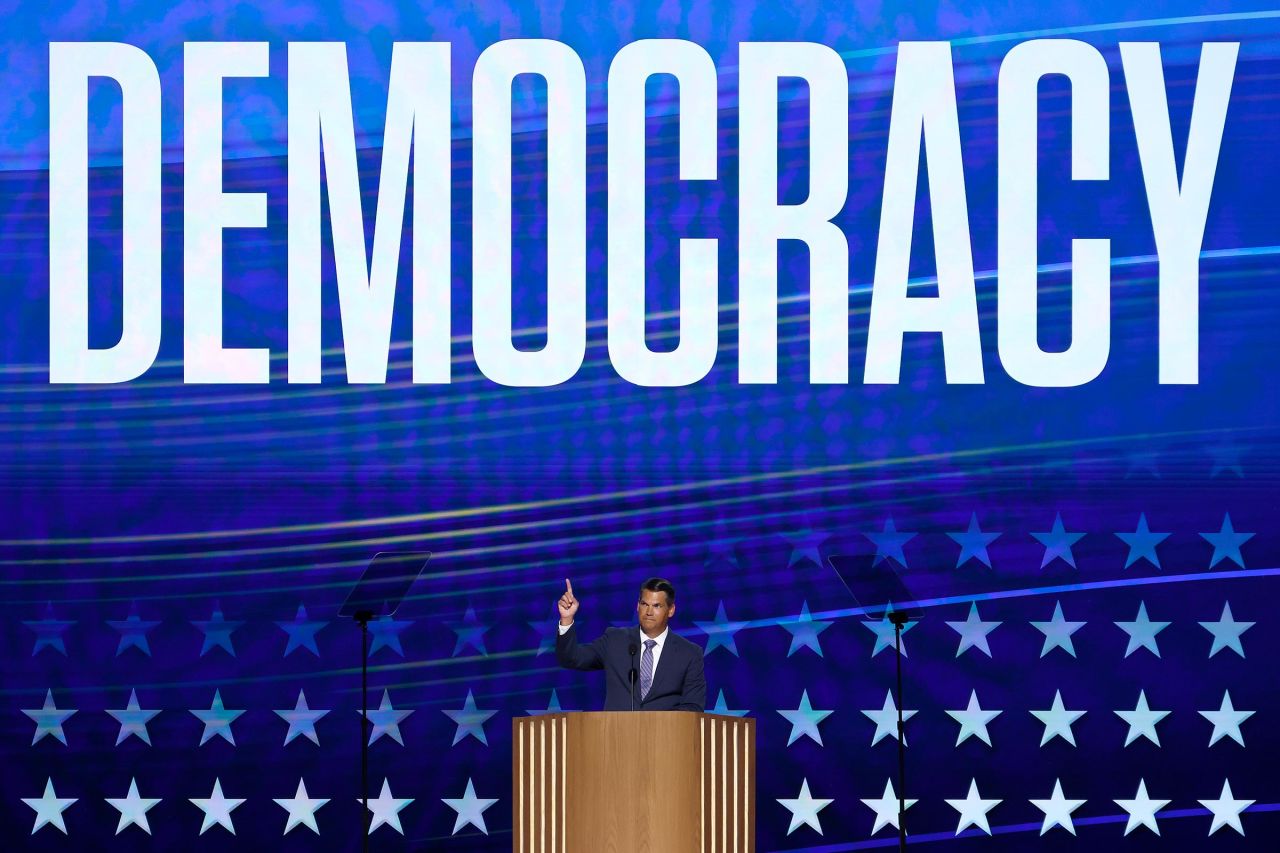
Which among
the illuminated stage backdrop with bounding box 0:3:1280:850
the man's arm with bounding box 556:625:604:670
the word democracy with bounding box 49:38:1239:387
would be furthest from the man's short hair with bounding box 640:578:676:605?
the word democracy with bounding box 49:38:1239:387

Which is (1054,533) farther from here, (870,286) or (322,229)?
(322,229)

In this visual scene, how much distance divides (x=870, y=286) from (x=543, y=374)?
1390 mm

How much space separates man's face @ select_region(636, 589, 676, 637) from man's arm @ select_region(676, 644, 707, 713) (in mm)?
168

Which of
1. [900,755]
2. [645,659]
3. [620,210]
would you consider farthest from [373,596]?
[900,755]

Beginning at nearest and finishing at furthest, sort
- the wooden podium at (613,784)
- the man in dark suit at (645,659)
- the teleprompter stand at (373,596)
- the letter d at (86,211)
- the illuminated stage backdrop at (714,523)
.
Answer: the wooden podium at (613,784), the man in dark suit at (645,659), the teleprompter stand at (373,596), the illuminated stage backdrop at (714,523), the letter d at (86,211)

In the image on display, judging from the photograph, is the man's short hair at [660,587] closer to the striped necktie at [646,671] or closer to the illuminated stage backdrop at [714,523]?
the striped necktie at [646,671]

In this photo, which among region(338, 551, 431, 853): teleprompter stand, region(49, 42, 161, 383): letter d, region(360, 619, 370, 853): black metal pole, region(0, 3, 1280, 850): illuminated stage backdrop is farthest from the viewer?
region(49, 42, 161, 383): letter d

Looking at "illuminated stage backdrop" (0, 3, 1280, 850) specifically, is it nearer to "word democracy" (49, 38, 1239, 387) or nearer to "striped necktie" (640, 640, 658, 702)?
"word democracy" (49, 38, 1239, 387)

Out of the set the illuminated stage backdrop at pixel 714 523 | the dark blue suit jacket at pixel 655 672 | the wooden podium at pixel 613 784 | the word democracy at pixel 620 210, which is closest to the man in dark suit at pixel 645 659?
the dark blue suit jacket at pixel 655 672

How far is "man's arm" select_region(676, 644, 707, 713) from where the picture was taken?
21.0 ft

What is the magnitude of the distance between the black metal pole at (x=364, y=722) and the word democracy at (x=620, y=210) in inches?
44.6

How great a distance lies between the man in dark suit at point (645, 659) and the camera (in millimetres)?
6398

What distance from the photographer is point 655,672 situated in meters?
6.43

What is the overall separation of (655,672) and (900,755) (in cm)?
103
